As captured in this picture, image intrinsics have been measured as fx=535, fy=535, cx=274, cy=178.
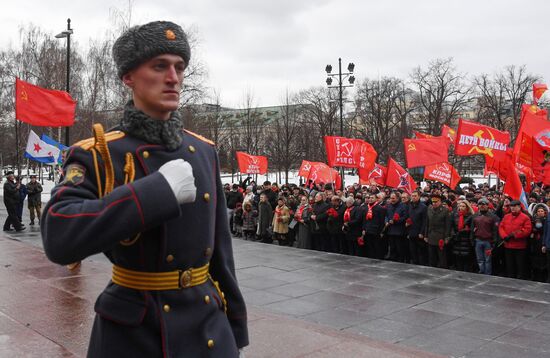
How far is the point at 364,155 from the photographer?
18188mm

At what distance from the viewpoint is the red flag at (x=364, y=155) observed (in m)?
17.9

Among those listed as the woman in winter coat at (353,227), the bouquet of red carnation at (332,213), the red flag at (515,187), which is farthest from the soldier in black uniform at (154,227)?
the bouquet of red carnation at (332,213)

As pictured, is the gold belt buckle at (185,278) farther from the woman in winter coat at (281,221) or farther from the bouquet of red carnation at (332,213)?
the woman in winter coat at (281,221)

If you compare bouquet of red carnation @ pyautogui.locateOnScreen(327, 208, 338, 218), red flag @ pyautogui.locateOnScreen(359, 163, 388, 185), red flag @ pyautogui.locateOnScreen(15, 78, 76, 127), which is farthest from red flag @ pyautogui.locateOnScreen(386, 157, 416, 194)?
red flag @ pyautogui.locateOnScreen(15, 78, 76, 127)

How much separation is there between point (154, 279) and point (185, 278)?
0.37 ft

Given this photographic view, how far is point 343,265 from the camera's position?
11375 millimetres

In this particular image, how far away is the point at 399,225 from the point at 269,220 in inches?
176

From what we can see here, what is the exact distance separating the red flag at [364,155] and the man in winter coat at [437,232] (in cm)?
624

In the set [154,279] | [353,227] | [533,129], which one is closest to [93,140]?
[154,279]

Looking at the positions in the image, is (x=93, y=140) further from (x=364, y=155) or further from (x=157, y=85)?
(x=364, y=155)

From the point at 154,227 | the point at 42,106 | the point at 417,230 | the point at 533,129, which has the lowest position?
the point at 417,230

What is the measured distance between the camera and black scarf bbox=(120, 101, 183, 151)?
1.92m

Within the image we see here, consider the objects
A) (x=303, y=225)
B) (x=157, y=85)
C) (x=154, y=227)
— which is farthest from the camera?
(x=303, y=225)

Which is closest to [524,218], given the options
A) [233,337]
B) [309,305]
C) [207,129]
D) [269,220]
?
[309,305]
